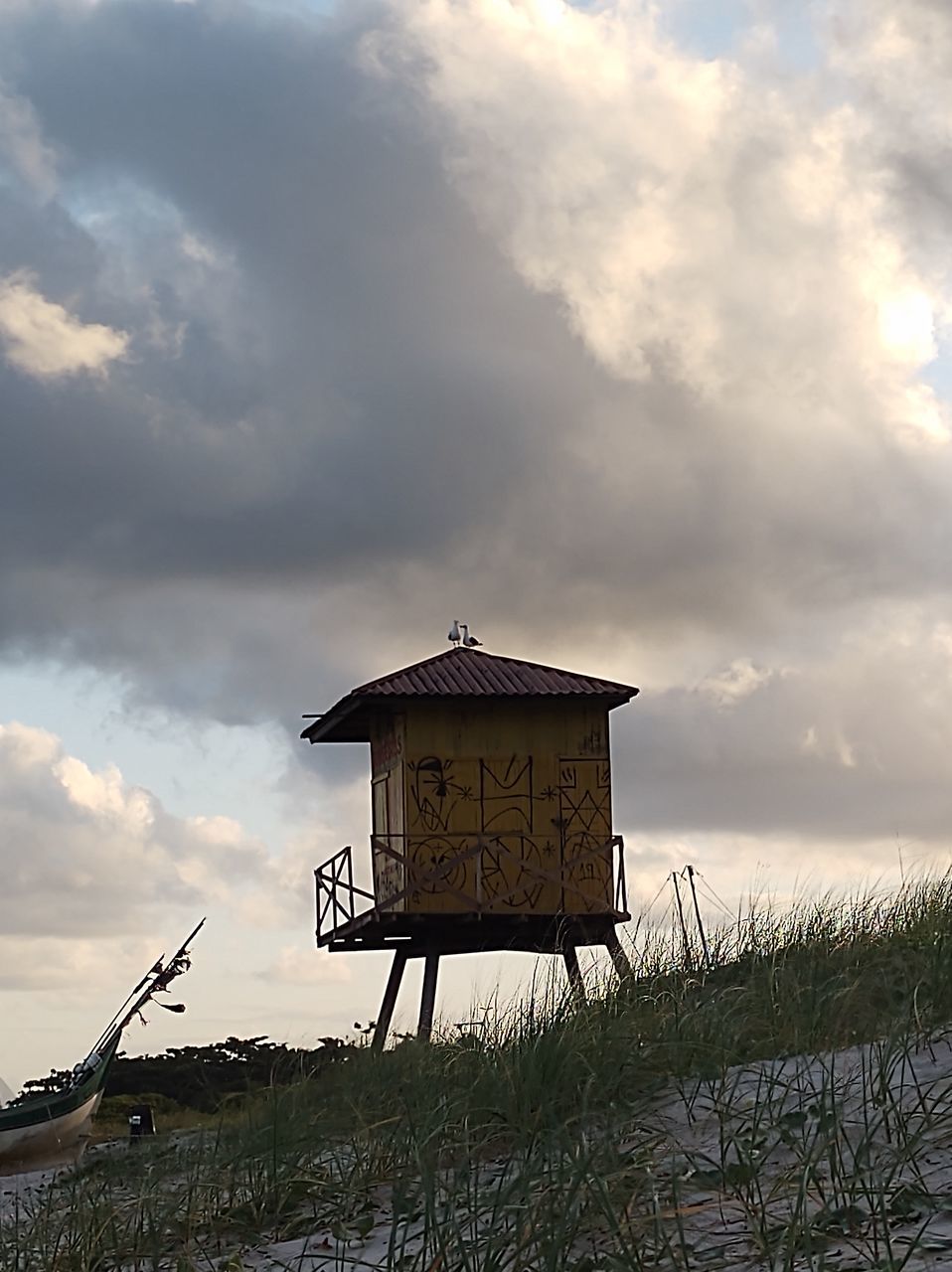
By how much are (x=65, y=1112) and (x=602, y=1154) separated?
68.5 ft

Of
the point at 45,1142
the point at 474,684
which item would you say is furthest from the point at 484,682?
the point at 45,1142

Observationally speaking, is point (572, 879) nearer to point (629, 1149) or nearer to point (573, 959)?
point (573, 959)

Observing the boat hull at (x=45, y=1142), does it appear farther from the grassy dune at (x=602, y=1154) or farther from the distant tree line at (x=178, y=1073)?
the grassy dune at (x=602, y=1154)

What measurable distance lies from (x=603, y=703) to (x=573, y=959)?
4.64 meters

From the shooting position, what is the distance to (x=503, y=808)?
81.6 feet

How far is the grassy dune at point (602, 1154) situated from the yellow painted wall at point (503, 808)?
11.9 meters

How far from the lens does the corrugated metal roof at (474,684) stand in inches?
983

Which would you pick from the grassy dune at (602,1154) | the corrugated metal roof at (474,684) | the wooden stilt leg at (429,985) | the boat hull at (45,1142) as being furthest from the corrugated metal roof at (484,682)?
the grassy dune at (602,1154)

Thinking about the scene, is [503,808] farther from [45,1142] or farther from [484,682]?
[45,1142]

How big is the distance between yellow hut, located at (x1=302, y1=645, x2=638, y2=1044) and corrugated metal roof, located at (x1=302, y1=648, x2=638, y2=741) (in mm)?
30

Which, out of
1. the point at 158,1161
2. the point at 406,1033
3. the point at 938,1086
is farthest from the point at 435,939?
the point at 938,1086

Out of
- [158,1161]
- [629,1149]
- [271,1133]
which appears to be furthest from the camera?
[158,1161]

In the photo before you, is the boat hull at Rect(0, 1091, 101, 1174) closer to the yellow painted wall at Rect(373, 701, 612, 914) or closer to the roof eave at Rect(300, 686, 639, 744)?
the yellow painted wall at Rect(373, 701, 612, 914)

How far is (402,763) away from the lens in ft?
81.7
